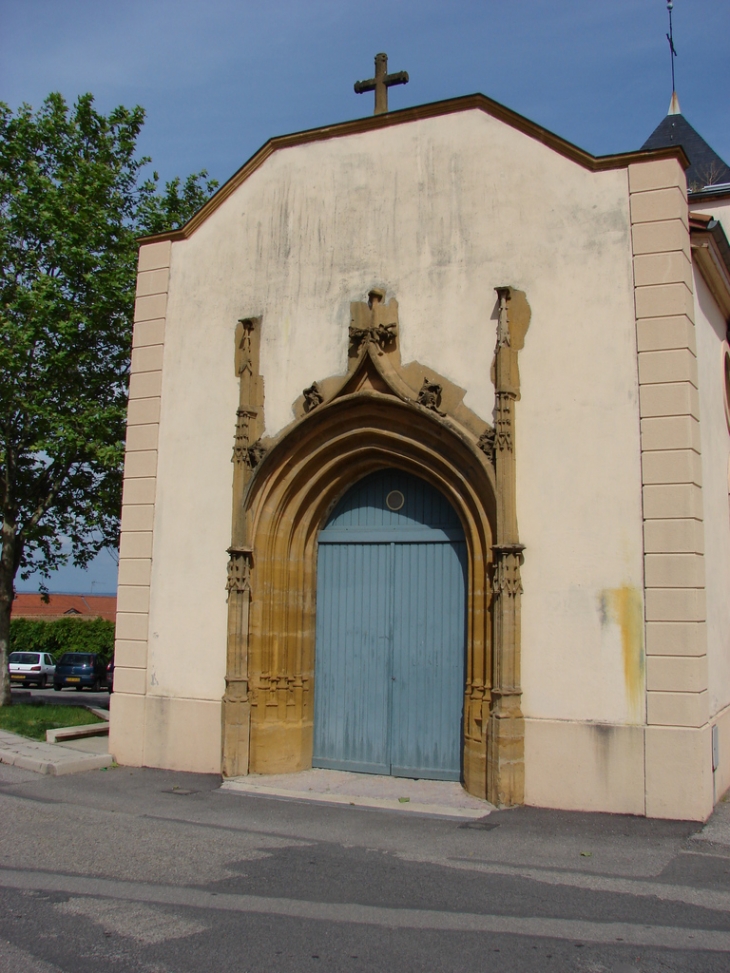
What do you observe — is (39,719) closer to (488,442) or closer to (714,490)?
(488,442)

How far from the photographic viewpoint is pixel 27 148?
19.2 m

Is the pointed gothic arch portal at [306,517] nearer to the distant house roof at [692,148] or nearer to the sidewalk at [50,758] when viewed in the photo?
the sidewalk at [50,758]

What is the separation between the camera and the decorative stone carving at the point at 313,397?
10430mm

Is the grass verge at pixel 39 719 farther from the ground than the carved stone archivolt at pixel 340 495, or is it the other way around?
the carved stone archivolt at pixel 340 495

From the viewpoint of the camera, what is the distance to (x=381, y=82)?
37.3ft

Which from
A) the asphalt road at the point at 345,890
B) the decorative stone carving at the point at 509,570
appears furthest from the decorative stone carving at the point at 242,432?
the asphalt road at the point at 345,890

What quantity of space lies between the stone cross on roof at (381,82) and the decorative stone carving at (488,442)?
4459 mm

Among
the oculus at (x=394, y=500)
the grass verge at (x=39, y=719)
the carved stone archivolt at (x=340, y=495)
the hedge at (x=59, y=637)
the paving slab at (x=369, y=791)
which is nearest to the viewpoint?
the paving slab at (x=369, y=791)

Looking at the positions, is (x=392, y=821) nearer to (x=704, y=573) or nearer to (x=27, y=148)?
(x=704, y=573)

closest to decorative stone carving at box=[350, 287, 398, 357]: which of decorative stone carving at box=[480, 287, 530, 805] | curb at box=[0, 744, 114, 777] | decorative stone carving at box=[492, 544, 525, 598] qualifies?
decorative stone carving at box=[480, 287, 530, 805]

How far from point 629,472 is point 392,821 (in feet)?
13.1

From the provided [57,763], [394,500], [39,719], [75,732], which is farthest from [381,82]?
[39,719]

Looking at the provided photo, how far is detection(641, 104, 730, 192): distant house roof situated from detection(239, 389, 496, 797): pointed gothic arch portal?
9.43 meters

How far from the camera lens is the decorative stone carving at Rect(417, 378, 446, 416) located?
32.2 ft
